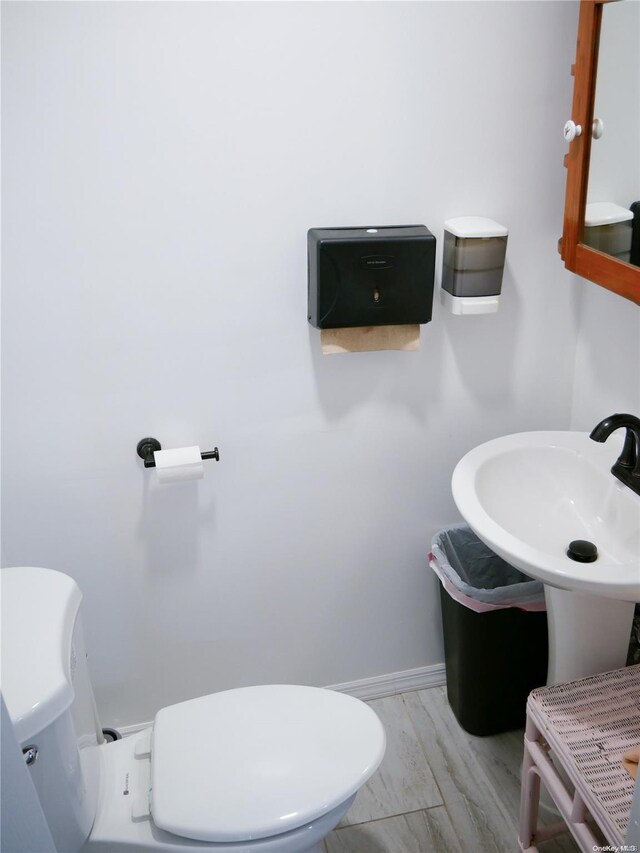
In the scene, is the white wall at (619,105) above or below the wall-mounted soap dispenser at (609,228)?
above

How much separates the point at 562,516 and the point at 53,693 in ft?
3.78

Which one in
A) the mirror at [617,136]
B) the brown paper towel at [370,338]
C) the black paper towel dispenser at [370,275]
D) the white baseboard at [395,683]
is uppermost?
the mirror at [617,136]

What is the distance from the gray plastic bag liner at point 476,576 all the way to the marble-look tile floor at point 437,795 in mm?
417

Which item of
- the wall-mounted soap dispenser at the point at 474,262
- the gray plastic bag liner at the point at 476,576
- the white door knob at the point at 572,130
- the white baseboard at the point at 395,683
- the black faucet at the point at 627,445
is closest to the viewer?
the black faucet at the point at 627,445

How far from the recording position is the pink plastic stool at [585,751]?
4.42 ft

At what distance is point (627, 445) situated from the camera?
1575 millimetres

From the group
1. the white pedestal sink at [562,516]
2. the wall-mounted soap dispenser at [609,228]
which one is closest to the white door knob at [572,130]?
the wall-mounted soap dispenser at [609,228]

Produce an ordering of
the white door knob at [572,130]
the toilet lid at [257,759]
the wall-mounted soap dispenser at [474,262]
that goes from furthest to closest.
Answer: the wall-mounted soap dispenser at [474,262]
the white door knob at [572,130]
the toilet lid at [257,759]

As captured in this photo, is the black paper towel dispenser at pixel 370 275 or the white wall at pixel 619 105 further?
the black paper towel dispenser at pixel 370 275

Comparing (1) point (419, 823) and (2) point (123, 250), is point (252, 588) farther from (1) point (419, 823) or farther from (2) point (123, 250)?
(2) point (123, 250)

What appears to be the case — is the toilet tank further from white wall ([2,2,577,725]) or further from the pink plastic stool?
the pink plastic stool

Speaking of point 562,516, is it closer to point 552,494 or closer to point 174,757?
point 552,494


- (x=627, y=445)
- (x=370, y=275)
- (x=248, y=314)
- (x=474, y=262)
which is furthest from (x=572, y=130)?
(x=248, y=314)

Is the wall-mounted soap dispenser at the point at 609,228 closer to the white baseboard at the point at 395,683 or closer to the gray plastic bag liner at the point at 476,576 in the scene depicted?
the gray plastic bag liner at the point at 476,576
